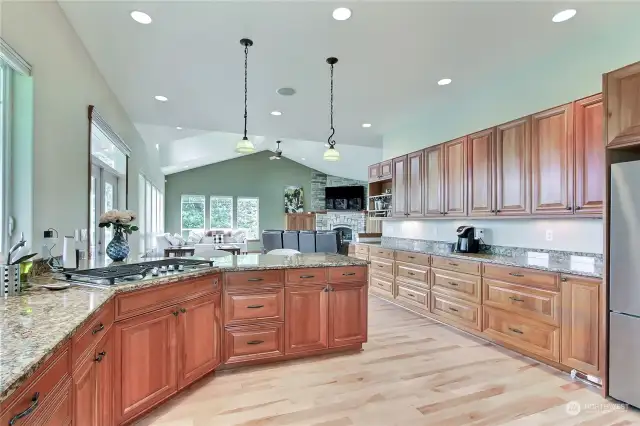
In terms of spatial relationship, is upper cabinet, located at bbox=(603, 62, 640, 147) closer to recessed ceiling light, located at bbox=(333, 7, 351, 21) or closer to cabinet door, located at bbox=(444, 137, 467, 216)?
cabinet door, located at bbox=(444, 137, 467, 216)

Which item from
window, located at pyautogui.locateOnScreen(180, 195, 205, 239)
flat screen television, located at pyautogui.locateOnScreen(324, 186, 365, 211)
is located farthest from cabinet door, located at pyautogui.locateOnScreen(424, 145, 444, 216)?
window, located at pyautogui.locateOnScreen(180, 195, 205, 239)

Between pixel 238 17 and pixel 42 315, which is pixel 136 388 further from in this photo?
pixel 238 17

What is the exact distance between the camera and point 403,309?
4.64 metres

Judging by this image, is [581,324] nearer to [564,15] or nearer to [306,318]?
[306,318]

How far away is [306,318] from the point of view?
292 centimetres

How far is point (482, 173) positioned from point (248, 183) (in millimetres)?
10170

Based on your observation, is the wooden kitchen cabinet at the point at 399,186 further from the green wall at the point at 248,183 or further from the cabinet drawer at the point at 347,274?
the green wall at the point at 248,183

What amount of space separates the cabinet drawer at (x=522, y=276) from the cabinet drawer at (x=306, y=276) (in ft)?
5.43

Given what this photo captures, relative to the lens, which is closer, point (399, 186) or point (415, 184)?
point (415, 184)

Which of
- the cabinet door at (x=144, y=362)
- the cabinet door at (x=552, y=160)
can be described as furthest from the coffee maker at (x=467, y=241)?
the cabinet door at (x=144, y=362)

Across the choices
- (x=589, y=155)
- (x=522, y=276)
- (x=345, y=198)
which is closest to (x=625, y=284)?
(x=522, y=276)

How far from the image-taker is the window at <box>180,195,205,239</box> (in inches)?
472

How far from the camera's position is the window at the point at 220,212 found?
40.3 ft

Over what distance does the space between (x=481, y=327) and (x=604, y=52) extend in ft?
8.85
